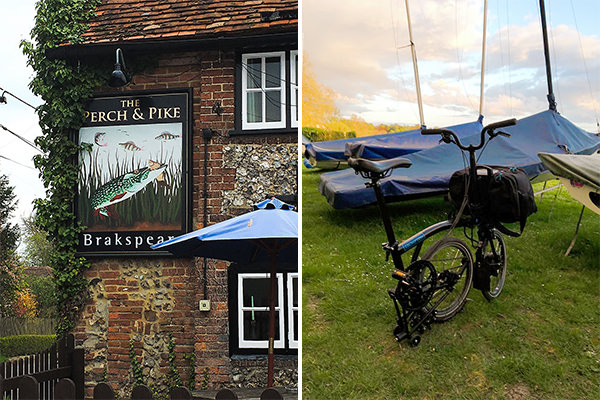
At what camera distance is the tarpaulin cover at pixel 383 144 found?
2.39 meters

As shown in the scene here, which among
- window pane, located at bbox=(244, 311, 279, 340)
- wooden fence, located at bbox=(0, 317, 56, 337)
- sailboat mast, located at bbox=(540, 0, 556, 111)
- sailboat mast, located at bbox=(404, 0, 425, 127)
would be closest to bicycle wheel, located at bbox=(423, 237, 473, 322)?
sailboat mast, located at bbox=(404, 0, 425, 127)

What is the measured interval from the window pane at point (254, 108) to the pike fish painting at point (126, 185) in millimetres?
605

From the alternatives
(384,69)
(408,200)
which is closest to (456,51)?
(384,69)

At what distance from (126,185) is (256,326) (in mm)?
1162

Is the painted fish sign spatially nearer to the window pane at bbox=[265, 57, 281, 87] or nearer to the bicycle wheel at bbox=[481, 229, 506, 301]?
the window pane at bbox=[265, 57, 281, 87]

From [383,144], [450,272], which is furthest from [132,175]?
[450,272]

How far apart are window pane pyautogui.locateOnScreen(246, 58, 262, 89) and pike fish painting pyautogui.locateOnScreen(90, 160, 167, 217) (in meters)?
0.73

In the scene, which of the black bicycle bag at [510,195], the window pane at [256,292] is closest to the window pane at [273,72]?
the window pane at [256,292]

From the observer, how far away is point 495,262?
2051mm

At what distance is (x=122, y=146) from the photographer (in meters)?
3.05

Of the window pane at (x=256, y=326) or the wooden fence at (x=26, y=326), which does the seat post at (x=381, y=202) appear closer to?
the window pane at (x=256, y=326)

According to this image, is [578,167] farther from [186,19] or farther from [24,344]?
[24,344]

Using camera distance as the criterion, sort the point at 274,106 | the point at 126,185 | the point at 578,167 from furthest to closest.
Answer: the point at 126,185, the point at 274,106, the point at 578,167

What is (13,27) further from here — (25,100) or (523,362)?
(523,362)
